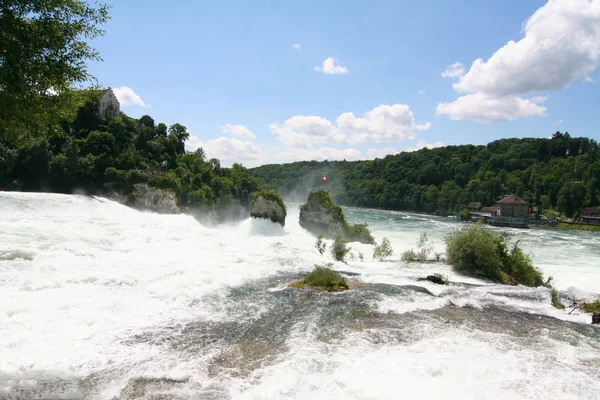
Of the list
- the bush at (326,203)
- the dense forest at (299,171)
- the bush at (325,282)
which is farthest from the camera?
the bush at (326,203)

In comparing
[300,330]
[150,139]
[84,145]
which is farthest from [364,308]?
[150,139]

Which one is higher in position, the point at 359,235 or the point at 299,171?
the point at 299,171

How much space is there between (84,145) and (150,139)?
13392 mm

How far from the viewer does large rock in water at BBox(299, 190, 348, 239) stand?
140 ft

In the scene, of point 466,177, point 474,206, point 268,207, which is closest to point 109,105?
point 268,207

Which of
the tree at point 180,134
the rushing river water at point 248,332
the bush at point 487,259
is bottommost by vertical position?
the rushing river water at point 248,332

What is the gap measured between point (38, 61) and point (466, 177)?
4994 inches

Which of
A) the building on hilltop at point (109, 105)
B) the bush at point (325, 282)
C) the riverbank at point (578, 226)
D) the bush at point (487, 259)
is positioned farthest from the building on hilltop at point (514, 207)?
the building on hilltop at point (109, 105)

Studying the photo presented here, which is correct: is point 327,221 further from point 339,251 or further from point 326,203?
point 339,251

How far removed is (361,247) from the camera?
36.2 m

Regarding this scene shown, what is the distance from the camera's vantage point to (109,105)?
56125 mm

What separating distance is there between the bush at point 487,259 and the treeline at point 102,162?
110 feet

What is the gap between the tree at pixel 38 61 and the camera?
8.14 meters

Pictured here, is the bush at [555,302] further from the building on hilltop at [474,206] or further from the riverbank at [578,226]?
the building on hilltop at [474,206]
